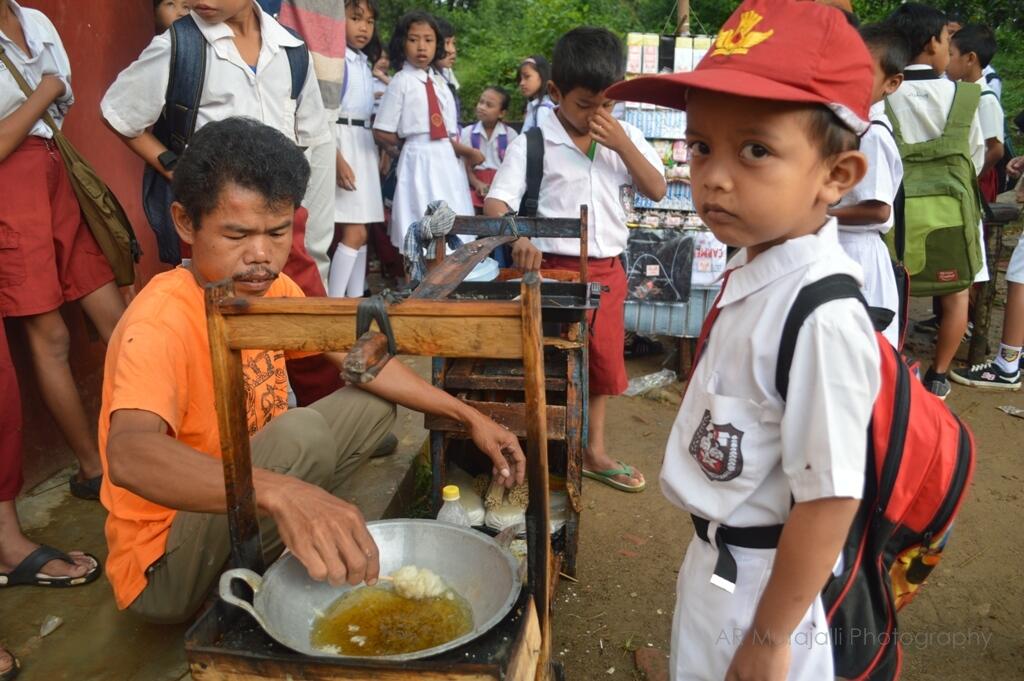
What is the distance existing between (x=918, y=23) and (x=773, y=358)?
10.4 feet

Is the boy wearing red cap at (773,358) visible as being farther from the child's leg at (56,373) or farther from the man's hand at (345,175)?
the man's hand at (345,175)

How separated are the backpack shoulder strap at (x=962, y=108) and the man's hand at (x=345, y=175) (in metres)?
3.41

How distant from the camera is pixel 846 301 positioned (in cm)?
117

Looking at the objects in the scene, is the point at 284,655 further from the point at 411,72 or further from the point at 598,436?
the point at 411,72

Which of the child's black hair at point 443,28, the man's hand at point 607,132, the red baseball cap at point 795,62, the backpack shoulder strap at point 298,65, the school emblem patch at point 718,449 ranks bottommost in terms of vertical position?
the school emblem patch at point 718,449

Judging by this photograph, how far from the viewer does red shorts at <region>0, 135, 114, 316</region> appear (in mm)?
2525

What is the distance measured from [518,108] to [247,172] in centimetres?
1168

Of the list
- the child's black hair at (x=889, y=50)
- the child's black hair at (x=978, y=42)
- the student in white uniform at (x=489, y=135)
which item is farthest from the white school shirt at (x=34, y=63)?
the child's black hair at (x=978, y=42)

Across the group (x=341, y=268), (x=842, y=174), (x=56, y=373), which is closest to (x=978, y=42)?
(x=341, y=268)

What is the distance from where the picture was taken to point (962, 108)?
3768 mm

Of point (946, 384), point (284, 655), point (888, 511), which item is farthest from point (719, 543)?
point (946, 384)

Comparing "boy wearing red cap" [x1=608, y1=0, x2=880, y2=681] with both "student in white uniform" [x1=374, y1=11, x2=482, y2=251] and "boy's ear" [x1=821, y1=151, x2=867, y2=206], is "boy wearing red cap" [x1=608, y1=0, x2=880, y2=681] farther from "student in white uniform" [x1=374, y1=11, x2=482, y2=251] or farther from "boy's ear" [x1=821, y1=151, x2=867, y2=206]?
"student in white uniform" [x1=374, y1=11, x2=482, y2=251]

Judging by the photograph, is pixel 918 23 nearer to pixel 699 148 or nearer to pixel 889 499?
pixel 699 148

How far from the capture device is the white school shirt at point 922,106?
3.71 meters
